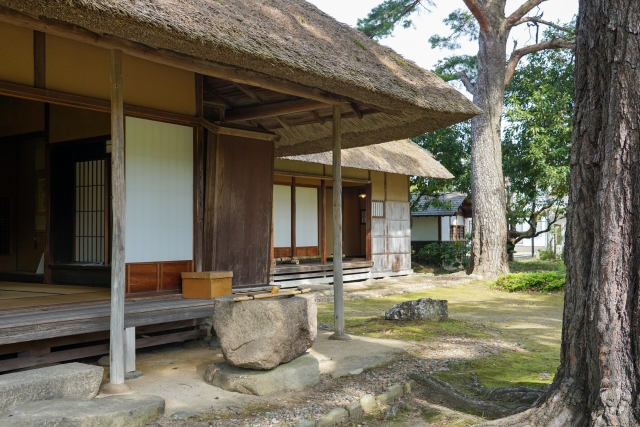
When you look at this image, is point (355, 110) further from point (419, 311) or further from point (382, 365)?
point (382, 365)

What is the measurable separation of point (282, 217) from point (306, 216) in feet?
3.13

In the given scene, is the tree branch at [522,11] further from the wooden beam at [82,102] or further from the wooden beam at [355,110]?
the wooden beam at [82,102]

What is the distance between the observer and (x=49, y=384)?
4184mm

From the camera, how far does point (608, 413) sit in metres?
3.40

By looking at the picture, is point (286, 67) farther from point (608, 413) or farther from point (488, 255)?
point (488, 255)

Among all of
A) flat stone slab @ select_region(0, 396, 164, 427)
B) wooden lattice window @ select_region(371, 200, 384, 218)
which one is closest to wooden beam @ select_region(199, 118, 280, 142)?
flat stone slab @ select_region(0, 396, 164, 427)

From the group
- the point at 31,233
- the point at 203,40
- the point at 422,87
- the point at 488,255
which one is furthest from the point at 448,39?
the point at 203,40

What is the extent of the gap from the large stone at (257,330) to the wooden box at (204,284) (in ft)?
5.03

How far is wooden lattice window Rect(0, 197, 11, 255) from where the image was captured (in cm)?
895

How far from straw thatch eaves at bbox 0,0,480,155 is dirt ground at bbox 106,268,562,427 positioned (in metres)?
2.79

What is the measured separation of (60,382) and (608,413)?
144 inches

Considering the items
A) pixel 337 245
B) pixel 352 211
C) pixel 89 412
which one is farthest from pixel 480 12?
pixel 89 412

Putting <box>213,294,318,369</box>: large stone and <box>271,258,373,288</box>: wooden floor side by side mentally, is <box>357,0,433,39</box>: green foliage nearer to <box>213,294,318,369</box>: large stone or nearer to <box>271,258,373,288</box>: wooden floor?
<box>271,258,373,288</box>: wooden floor

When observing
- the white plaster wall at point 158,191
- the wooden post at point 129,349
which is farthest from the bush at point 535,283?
the wooden post at point 129,349
